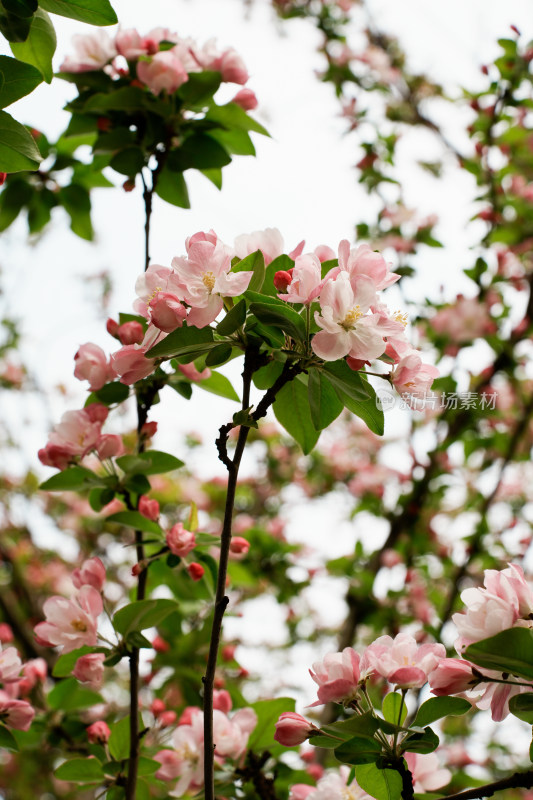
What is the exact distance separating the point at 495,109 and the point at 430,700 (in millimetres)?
2557

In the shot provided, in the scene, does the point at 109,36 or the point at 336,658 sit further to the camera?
the point at 109,36

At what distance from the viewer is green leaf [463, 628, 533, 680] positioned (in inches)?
26.4

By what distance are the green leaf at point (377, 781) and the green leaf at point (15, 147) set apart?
86 cm

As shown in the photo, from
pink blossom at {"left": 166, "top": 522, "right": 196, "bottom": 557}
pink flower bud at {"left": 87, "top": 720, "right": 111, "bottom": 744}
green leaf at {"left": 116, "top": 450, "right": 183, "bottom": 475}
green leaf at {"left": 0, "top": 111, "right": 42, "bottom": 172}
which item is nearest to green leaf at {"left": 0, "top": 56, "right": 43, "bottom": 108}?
green leaf at {"left": 0, "top": 111, "right": 42, "bottom": 172}

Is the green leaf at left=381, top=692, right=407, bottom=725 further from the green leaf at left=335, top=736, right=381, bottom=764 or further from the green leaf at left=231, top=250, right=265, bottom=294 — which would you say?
the green leaf at left=231, top=250, right=265, bottom=294

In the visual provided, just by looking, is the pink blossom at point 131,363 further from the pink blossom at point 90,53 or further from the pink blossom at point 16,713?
the pink blossom at point 90,53

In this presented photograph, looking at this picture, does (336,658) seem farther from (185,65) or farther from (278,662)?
(278,662)

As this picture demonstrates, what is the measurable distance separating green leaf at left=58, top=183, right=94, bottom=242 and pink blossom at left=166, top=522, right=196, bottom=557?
90cm

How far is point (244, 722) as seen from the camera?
118 centimetres

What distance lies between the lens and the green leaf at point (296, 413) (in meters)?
1.02

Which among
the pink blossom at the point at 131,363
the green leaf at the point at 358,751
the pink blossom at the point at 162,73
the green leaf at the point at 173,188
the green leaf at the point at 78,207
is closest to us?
the green leaf at the point at 358,751

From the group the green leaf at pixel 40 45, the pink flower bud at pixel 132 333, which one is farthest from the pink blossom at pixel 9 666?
the green leaf at pixel 40 45

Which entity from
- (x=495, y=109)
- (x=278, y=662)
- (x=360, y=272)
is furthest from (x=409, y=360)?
(x=278, y=662)

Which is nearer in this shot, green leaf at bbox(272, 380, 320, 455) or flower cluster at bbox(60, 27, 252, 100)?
green leaf at bbox(272, 380, 320, 455)
